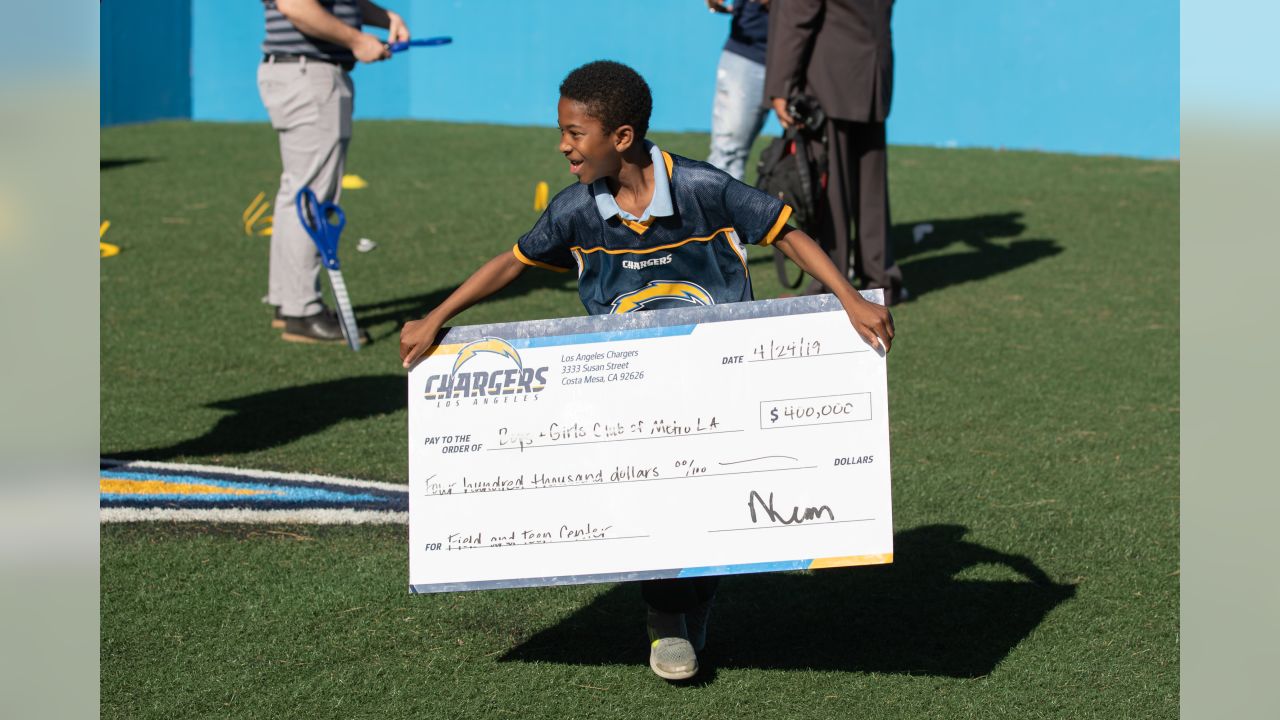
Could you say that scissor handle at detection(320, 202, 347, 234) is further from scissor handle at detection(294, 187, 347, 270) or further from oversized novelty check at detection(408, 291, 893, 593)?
oversized novelty check at detection(408, 291, 893, 593)

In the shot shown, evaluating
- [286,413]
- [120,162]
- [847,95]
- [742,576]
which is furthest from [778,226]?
[120,162]

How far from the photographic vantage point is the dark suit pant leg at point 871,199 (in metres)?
8.40

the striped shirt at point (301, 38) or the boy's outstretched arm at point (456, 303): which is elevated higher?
the striped shirt at point (301, 38)

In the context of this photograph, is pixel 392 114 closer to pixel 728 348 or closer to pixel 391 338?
pixel 391 338

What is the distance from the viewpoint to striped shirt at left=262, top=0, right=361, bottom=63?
24.4 feet

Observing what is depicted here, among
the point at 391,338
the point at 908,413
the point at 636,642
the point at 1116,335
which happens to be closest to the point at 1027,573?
the point at 636,642

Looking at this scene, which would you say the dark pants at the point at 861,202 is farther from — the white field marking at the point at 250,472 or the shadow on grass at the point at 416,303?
the white field marking at the point at 250,472

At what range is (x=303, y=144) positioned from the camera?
7543 millimetres

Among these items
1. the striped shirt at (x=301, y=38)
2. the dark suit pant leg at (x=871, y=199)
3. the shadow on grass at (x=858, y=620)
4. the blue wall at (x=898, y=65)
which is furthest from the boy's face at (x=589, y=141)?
the blue wall at (x=898, y=65)

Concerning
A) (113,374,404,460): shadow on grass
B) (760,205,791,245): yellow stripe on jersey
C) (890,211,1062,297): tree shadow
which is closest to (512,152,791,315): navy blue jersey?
(760,205,791,245): yellow stripe on jersey

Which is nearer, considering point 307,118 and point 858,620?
point 858,620

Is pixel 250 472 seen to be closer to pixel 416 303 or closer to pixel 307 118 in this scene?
pixel 307 118

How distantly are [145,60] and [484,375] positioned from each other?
17928 mm

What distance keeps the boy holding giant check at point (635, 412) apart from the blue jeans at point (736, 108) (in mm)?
5762
